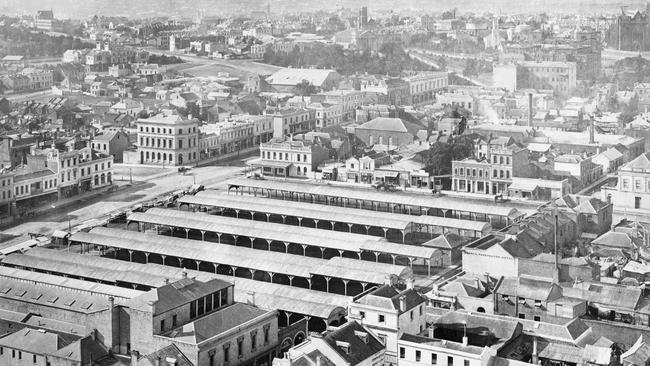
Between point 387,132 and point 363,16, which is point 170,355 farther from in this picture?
point 363,16

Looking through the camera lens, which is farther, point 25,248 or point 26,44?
point 26,44

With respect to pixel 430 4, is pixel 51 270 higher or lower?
lower

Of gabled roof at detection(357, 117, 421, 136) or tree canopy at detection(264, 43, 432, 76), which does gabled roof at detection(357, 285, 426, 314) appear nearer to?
gabled roof at detection(357, 117, 421, 136)

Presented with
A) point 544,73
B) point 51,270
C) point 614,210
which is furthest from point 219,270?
point 544,73

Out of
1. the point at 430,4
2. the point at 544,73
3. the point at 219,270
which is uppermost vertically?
the point at 430,4

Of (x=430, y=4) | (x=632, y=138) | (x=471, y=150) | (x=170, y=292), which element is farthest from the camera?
(x=430, y=4)

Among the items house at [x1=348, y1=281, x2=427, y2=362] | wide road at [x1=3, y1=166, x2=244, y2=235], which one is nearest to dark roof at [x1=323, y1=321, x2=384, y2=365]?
house at [x1=348, y1=281, x2=427, y2=362]

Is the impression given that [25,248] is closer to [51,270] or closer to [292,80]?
[51,270]

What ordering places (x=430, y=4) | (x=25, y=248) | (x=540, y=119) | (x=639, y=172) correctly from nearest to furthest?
(x=25, y=248) < (x=639, y=172) < (x=540, y=119) < (x=430, y=4)
